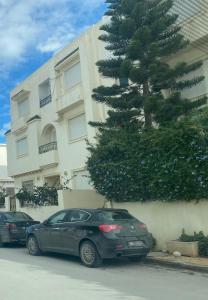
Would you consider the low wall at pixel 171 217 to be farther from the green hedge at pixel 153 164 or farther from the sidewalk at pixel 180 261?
the sidewalk at pixel 180 261

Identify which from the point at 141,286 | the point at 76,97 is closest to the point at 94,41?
the point at 76,97

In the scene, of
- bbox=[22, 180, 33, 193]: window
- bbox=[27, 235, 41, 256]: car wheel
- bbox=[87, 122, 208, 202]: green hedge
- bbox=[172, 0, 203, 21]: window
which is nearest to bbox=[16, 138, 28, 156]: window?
bbox=[22, 180, 33, 193]: window

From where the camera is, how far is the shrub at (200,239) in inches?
455

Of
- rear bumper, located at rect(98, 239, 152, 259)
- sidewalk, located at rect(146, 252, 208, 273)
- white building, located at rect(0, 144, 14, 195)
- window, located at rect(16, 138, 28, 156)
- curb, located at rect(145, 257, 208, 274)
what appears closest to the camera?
curb, located at rect(145, 257, 208, 274)

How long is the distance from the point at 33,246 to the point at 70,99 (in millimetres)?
10686

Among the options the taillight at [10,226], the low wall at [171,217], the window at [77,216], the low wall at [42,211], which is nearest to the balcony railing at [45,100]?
the low wall at [42,211]

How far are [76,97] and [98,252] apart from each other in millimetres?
12506

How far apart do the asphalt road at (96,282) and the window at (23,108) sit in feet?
56.5

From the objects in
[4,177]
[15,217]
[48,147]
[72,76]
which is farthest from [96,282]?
[4,177]

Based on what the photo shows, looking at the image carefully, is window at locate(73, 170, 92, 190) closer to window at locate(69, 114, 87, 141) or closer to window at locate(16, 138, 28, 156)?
window at locate(69, 114, 87, 141)

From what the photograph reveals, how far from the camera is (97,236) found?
36.3 feet

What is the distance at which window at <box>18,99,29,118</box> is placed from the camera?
93.3 feet

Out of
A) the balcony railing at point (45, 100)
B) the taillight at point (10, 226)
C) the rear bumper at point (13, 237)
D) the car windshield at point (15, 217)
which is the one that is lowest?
the rear bumper at point (13, 237)

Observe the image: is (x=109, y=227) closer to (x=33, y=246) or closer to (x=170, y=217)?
(x=170, y=217)
